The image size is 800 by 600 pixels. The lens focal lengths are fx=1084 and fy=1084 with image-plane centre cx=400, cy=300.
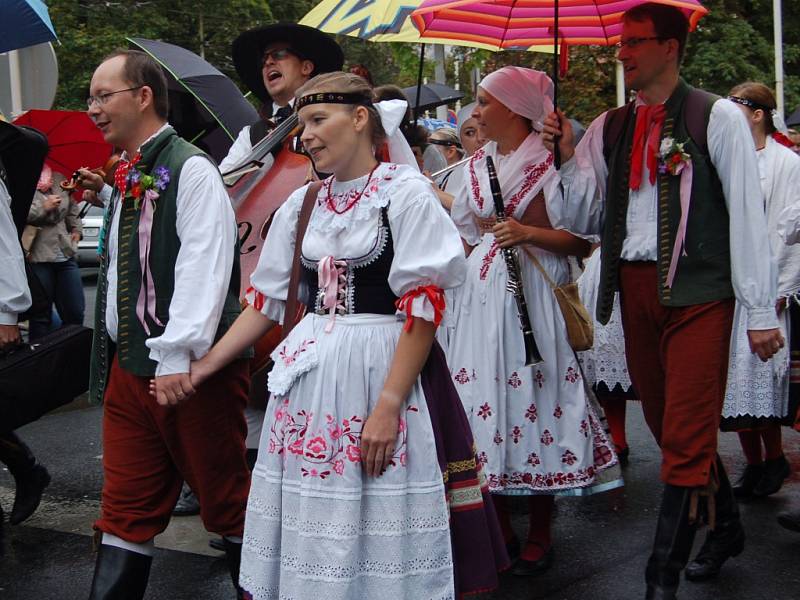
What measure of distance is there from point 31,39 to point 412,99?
5130 millimetres

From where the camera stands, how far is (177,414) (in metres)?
3.42

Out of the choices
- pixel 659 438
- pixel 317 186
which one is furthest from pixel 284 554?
pixel 659 438

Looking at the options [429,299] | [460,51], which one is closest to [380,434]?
[429,299]

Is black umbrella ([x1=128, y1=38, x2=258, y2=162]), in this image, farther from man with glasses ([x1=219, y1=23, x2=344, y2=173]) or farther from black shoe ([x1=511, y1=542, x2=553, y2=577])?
black shoe ([x1=511, y1=542, x2=553, y2=577])

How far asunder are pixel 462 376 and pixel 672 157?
1.27 m

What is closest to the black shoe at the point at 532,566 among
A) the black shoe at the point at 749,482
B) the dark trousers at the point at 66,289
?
the black shoe at the point at 749,482

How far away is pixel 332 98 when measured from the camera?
9.96 ft

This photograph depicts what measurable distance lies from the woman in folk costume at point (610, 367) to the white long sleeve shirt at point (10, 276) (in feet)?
9.75

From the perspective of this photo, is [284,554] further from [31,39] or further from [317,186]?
[31,39]

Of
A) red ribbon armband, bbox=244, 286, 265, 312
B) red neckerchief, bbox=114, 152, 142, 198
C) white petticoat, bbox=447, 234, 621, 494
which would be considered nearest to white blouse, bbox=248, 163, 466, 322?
red ribbon armband, bbox=244, 286, 265, 312

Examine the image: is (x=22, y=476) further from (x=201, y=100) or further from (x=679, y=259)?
(x=679, y=259)

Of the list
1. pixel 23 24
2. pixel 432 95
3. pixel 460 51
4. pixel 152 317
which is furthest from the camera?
pixel 460 51

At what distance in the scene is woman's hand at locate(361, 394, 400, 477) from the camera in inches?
112

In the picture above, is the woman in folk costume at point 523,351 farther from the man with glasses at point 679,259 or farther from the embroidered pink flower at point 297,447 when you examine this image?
the embroidered pink flower at point 297,447
